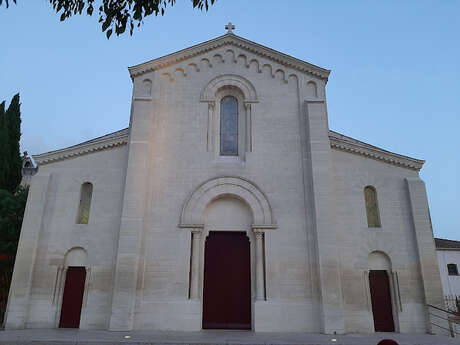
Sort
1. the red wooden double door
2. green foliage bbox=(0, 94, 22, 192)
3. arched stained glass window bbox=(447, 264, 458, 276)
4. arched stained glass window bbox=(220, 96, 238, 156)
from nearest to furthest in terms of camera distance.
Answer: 1. the red wooden double door
2. arched stained glass window bbox=(220, 96, 238, 156)
3. green foliage bbox=(0, 94, 22, 192)
4. arched stained glass window bbox=(447, 264, 458, 276)

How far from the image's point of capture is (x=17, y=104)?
2392 centimetres

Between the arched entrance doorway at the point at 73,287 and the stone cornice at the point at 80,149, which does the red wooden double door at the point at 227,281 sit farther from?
the stone cornice at the point at 80,149

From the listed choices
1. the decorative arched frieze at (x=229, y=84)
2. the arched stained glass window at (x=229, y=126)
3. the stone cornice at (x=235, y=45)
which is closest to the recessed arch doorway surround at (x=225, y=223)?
the arched stained glass window at (x=229, y=126)

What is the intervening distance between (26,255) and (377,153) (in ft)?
47.6

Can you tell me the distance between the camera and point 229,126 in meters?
15.8

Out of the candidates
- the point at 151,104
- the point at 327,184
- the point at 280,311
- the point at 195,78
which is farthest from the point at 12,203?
the point at 327,184

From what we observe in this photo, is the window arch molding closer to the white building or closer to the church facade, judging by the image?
the church facade

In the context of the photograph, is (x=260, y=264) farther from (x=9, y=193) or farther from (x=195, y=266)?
(x=9, y=193)

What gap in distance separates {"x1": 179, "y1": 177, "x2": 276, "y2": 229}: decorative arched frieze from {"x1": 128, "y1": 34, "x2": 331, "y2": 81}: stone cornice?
582cm

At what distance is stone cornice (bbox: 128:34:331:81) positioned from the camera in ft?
52.5

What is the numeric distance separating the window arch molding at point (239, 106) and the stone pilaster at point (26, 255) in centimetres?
700

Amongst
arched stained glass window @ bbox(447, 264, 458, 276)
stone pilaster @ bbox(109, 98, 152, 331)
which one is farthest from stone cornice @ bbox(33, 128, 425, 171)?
arched stained glass window @ bbox(447, 264, 458, 276)

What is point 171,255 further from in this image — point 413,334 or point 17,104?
point 17,104

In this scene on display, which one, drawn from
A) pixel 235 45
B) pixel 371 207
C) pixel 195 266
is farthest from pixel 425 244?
pixel 235 45
